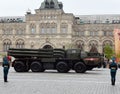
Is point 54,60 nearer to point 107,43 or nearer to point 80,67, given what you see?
point 80,67

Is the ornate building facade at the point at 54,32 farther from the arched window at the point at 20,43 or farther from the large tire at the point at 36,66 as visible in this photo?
the large tire at the point at 36,66

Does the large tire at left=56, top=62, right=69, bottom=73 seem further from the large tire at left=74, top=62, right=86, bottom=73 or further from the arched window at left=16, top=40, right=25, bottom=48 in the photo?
the arched window at left=16, top=40, right=25, bottom=48

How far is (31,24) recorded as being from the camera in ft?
366

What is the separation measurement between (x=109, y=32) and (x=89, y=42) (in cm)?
623

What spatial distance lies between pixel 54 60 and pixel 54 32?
6994 cm

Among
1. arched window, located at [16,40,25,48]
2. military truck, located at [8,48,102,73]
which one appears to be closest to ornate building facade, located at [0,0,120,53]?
arched window, located at [16,40,25,48]

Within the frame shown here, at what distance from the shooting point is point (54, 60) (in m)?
39.8

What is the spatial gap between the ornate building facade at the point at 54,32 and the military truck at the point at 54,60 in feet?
214

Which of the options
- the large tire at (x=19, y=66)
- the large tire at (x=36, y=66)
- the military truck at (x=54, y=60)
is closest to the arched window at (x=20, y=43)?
the military truck at (x=54, y=60)

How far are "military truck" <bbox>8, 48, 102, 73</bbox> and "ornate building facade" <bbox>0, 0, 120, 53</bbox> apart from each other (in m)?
65.2

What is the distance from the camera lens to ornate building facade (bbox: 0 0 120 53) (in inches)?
4301

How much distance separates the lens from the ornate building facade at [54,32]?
109m

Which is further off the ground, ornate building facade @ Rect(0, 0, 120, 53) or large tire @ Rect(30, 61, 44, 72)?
ornate building facade @ Rect(0, 0, 120, 53)

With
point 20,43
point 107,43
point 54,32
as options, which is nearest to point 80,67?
point 54,32
